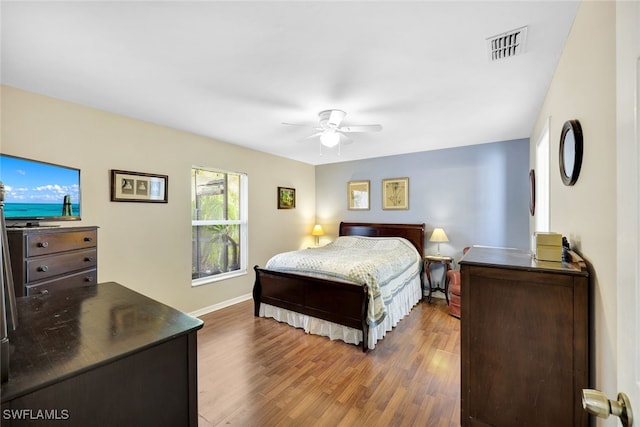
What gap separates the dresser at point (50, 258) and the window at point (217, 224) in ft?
4.85

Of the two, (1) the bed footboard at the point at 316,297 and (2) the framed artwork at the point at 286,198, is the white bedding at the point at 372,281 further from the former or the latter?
(2) the framed artwork at the point at 286,198

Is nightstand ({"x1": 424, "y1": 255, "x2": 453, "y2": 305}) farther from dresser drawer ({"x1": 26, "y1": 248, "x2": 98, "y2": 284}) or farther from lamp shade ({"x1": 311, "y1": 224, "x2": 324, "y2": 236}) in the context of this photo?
dresser drawer ({"x1": 26, "y1": 248, "x2": 98, "y2": 284})

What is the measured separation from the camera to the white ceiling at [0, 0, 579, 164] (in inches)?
56.7

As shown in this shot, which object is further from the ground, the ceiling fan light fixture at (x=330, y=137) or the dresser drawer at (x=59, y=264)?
the ceiling fan light fixture at (x=330, y=137)

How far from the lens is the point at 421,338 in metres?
3.00

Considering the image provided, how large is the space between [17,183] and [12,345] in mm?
1961

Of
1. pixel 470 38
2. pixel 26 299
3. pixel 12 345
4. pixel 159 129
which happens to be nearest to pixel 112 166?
pixel 159 129

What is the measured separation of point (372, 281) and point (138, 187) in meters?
2.82

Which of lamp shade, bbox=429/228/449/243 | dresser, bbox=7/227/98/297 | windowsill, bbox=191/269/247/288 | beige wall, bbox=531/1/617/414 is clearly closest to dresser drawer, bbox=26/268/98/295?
dresser, bbox=7/227/98/297

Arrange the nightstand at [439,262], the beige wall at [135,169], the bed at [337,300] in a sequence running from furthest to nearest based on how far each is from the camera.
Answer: the nightstand at [439,262] → the bed at [337,300] → the beige wall at [135,169]

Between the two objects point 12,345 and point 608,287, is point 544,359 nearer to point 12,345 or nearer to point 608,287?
point 608,287

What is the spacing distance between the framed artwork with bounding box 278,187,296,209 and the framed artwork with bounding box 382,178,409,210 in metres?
1.71

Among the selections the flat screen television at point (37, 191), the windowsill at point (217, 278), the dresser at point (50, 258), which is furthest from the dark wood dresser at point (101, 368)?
the windowsill at point (217, 278)

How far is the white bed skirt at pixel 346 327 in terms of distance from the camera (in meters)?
2.84
